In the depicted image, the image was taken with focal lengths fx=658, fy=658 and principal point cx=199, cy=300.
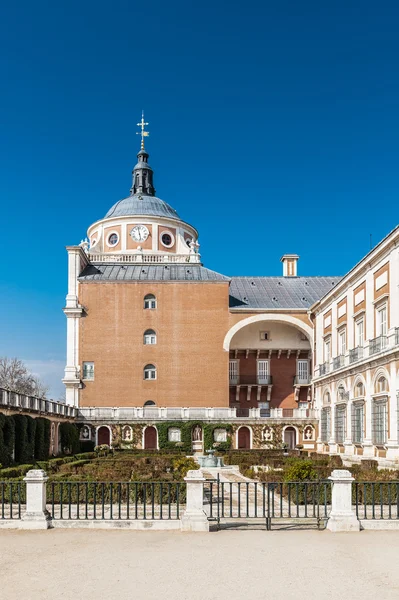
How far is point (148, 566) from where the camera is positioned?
34.6ft

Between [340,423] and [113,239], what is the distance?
32.7 metres

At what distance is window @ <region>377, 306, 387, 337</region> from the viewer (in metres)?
32.9

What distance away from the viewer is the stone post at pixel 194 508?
535 inches

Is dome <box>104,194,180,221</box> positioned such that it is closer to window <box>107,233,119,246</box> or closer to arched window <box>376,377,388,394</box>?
window <box>107,233,119,246</box>

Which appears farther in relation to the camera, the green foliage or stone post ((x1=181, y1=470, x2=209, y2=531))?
the green foliage

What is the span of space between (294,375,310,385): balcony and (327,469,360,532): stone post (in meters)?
40.3

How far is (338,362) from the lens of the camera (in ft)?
137

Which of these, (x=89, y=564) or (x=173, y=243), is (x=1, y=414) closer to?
(x=89, y=564)

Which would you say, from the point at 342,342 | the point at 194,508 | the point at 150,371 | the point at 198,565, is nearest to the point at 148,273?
the point at 150,371


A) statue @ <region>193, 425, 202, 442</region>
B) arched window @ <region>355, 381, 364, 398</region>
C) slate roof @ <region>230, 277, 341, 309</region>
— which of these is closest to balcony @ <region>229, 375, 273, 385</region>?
slate roof @ <region>230, 277, 341, 309</region>

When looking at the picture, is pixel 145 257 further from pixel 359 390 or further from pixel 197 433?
pixel 359 390

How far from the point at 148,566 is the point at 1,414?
2221cm

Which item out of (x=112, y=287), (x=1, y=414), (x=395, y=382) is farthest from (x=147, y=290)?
(x=395, y=382)

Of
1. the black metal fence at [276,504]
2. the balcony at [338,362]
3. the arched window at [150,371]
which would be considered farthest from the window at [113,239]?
the black metal fence at [276,504]
